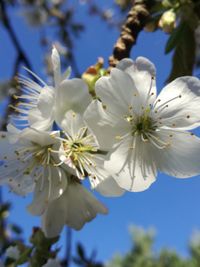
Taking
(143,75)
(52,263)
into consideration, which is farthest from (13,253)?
(143,75)

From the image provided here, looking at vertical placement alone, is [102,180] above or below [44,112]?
below

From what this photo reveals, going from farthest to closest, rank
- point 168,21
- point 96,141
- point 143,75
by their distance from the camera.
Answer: point 168,21
point 143,75
point 96,141

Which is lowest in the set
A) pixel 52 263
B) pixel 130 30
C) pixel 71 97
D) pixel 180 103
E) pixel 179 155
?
pixel 52 263

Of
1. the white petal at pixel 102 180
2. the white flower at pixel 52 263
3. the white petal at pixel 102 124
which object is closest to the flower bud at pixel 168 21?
the white petal at pixel 102 124

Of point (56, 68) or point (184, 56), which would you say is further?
point (184, 56)

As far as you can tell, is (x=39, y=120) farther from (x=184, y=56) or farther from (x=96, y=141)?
(x=184, y=56)

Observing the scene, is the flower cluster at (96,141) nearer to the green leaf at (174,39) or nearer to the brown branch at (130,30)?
the brown branch at (130,30)

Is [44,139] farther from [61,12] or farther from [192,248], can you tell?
[192,248]

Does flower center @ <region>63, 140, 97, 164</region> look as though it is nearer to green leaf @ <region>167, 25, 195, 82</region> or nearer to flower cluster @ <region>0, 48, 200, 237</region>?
flower cluster @ <region>0, 48, 200, 237</region>
